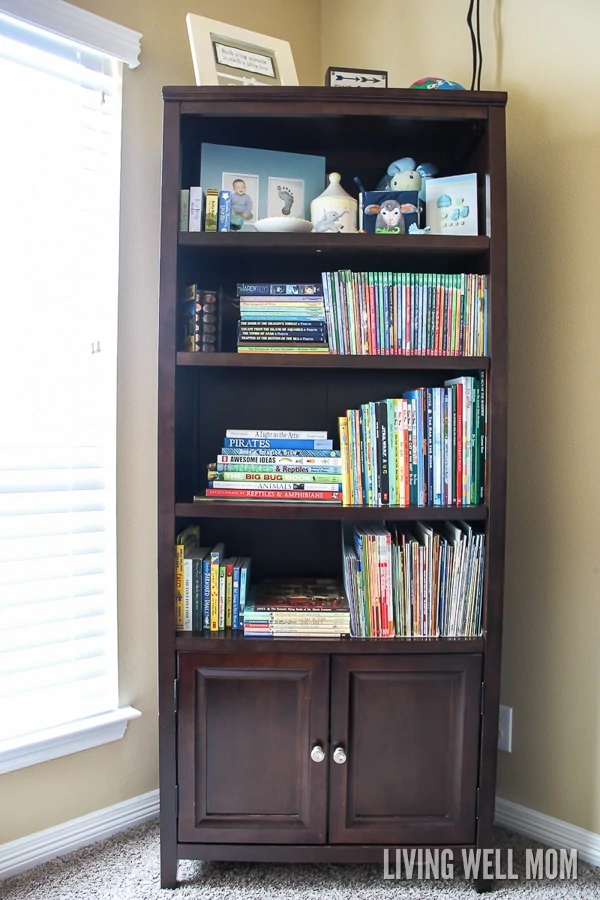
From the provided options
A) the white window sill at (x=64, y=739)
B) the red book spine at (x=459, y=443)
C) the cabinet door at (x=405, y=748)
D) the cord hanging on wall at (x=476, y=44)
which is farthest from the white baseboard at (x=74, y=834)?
the cord hanging on wall at (x=476, y=44)

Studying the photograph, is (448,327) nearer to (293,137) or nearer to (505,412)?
(505,412)

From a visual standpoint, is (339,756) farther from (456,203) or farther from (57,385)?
(456,203)

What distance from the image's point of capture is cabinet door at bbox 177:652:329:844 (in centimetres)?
145

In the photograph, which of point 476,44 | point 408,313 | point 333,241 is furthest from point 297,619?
point 476,44

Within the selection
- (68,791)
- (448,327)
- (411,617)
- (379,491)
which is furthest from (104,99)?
(68,791)

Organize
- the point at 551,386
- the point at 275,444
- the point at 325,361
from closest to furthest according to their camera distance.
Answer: the point at 325,361, the point at 275,444, the point at 551,386

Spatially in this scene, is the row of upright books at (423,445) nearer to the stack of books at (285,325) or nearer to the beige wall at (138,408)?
the stack of books at (285,325)

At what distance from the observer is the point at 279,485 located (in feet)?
4.88

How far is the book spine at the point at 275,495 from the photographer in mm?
1478

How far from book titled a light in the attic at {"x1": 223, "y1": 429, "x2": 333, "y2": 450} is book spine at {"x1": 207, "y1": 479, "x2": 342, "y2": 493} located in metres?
0.09

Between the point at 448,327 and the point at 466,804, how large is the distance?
1.11 m

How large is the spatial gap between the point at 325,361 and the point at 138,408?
1.93 feet

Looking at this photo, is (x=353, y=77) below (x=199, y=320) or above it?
above

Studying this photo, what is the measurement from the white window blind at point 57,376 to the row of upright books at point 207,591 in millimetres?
295
